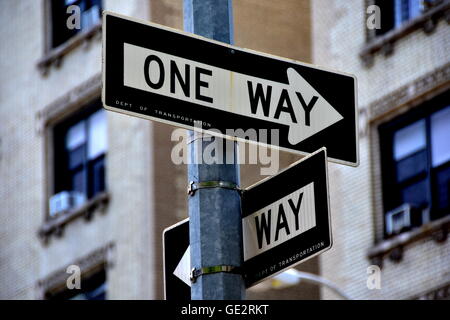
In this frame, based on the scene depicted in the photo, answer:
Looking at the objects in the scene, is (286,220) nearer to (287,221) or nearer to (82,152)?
(287,221)

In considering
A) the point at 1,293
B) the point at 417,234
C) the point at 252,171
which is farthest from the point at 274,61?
the point at 1,293

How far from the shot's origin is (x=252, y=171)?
2459cm

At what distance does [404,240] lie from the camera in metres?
19.5

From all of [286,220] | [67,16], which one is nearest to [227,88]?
[286,220]

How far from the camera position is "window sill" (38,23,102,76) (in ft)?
85.9

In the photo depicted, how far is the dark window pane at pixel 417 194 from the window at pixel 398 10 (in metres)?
2.76

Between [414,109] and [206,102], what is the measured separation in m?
14.2

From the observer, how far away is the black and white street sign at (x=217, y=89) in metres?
6.08

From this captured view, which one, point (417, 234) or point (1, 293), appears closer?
point (417, 234)

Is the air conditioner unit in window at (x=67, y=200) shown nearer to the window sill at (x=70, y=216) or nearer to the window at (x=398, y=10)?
the window sill at (x=70, y=216)

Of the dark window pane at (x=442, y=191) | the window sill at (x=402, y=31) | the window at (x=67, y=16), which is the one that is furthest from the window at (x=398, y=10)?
the window at (x=67, y=16)

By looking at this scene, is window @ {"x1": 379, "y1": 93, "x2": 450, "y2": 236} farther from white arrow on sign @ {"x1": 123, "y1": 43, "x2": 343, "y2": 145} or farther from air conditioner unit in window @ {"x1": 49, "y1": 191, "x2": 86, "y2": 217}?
white arrow on sign @ {"x1": 123, "y1": 43, "x2": 343, "y2": 145}
